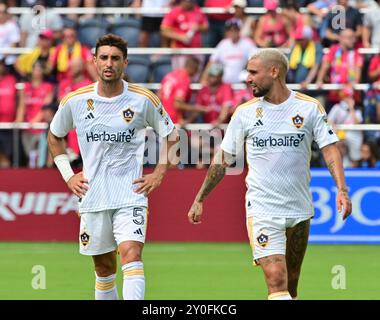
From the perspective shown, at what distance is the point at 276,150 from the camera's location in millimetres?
9805

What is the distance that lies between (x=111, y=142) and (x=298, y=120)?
1618 mm

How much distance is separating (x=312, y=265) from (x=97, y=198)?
21.4 feet

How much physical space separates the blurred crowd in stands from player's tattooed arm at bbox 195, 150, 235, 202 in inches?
375

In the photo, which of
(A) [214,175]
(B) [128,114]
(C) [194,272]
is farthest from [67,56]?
(A) [214,175]

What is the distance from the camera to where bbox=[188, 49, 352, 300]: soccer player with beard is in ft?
31.9

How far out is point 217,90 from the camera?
65.2 ft

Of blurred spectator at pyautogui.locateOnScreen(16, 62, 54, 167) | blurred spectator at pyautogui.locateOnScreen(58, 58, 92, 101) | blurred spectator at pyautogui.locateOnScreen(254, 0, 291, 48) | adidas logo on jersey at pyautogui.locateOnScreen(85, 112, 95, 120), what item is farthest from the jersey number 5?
blurred spectator at pyautogui.locateOnScreen(254, 0, 291, 48)

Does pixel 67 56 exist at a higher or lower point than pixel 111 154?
higher

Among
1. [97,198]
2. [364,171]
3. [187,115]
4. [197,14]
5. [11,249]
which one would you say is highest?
[197,14]

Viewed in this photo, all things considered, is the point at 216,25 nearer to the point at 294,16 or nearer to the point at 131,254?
the point at 294,16
